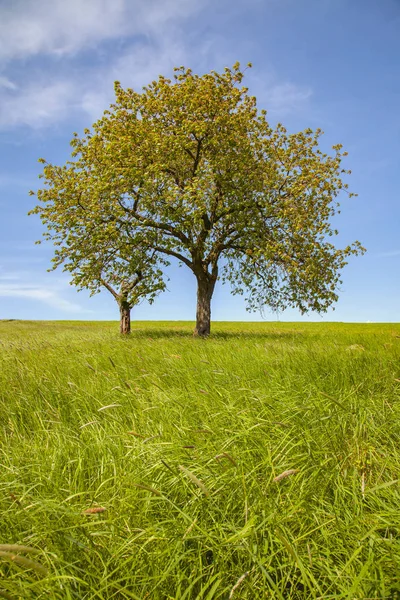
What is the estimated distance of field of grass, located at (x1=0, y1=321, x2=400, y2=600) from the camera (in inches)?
94.3

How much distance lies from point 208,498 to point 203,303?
2100 cm

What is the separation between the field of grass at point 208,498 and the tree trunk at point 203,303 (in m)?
16.7

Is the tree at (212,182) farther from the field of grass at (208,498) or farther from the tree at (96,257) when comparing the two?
the field of grass at (208,498)

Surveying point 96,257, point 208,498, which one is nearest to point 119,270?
point 96,257

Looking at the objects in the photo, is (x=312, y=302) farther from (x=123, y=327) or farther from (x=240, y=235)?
(x=123, y=327)

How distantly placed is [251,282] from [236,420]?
1979cm

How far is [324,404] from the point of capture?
198 inches

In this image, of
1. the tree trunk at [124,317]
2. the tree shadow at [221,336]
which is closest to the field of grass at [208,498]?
the tree shadow at [221,336]

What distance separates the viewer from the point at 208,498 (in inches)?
109

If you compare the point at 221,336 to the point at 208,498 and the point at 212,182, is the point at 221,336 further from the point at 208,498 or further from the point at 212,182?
the point at 208,498

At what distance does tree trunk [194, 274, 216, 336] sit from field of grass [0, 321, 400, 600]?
1670cm

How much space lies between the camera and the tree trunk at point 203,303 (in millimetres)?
23625

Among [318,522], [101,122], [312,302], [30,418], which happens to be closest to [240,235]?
[312,302]

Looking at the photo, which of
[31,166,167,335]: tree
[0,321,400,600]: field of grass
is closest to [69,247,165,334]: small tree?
[31,166,167,335]: tree
